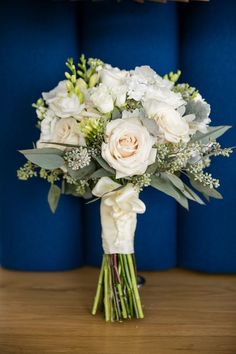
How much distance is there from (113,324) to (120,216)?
0.23 metres

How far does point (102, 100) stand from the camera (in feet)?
4.24

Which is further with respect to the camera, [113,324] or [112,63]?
[112,63]

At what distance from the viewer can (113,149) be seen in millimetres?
1272

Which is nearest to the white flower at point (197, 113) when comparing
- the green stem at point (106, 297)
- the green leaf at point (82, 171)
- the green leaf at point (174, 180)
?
the green leaf at point (174, 180)

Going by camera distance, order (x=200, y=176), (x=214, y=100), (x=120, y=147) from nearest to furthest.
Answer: (x=120, y=147), (x=200, y=176), (x=214, y=100)

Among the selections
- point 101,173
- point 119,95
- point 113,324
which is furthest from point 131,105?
point 113,324

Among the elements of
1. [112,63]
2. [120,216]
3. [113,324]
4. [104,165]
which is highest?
[112,63]

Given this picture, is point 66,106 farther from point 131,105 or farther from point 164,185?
point 164,185

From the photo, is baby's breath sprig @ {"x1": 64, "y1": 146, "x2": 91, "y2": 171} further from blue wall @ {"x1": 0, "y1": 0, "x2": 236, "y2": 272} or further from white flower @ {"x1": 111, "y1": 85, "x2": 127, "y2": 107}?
blue wall @ {"x1": 0, "y1": 0, "x2": 236, "y2": 272}

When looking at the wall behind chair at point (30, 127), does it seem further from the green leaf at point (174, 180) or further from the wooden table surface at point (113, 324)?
the green leaf at point (174, 180)

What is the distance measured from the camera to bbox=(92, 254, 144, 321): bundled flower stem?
141 centimetres

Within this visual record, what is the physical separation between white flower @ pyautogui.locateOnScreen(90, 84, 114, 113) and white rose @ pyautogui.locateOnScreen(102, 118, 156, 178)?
0.03m

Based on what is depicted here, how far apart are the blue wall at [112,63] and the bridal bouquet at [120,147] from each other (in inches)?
7.7

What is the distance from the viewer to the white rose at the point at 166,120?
1309 millimetres
